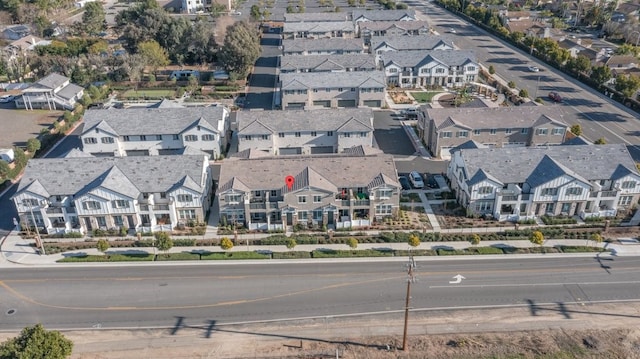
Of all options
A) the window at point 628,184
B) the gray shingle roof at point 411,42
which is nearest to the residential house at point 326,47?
the gray shingle roof at point 411,42

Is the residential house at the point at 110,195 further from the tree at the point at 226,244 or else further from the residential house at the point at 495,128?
the residential house at the point at 495,128

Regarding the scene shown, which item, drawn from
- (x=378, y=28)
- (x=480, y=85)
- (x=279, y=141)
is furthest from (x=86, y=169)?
(x=378, y=28)

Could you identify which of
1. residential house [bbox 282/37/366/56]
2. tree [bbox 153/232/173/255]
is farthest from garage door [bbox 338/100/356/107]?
tree [bbox 153/232/173/255]

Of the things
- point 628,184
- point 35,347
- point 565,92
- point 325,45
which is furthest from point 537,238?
point 325,45

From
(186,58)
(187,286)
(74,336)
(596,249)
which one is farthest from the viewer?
(186,58)

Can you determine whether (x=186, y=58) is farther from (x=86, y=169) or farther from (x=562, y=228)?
(x=562, y=228)

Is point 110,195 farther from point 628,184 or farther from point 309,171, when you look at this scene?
point 628,184
